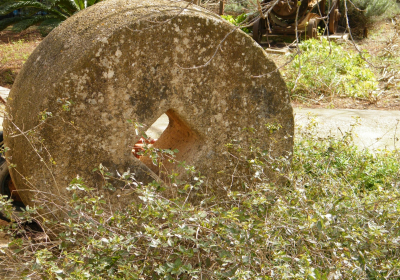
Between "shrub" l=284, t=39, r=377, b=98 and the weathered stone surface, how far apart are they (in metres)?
3.97

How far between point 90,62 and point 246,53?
1.08 m

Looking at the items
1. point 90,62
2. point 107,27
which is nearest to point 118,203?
point 90,62

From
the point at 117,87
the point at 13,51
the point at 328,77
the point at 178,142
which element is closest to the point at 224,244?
the point at 117,87

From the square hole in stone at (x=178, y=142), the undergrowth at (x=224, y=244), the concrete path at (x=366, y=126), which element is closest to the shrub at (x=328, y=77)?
the concrete path at (x=366, y=126)

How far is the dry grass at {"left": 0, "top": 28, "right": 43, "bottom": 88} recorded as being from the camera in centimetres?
848

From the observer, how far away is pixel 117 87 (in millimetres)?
2641

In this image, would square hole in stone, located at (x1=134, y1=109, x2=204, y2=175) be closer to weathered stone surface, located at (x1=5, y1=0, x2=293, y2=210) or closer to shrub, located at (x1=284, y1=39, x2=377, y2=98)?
weathered stone surface, located at (x1=5, y1=0, x2=293, y2=210)

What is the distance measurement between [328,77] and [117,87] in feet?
17.3

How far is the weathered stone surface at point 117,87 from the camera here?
8.33 feet

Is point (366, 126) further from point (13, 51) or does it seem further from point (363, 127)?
point (13, 51)

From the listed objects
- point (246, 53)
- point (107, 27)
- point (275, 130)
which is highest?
point (107, 27)

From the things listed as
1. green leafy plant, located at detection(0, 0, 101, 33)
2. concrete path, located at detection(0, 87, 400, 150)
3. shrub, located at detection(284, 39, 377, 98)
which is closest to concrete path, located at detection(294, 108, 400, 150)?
concrete path, located at detection(0, 87, 400, 150)

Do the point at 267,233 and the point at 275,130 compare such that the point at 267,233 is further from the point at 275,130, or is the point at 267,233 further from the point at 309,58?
the point at 309,58

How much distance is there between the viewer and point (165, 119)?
5.19 meters
